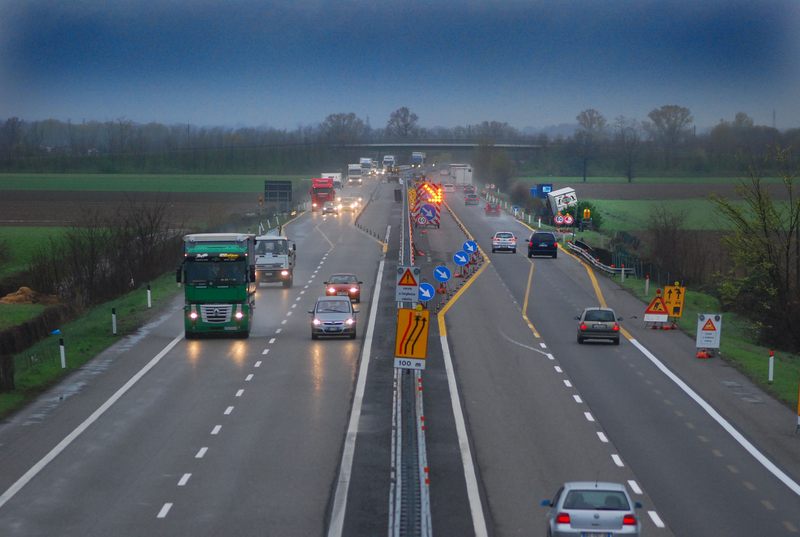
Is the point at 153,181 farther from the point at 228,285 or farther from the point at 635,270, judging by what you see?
the point at 228,285

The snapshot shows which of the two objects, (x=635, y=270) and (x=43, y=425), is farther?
(x=635, y=270)

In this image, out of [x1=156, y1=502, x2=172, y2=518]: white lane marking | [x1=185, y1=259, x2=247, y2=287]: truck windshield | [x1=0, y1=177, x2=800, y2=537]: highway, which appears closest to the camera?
[x1=156, y1=502, x2=172, y2=518]: white lane marking

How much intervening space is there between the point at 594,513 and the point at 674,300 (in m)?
30.1

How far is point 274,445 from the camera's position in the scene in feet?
78.2

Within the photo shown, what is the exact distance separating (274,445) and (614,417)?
8568mm

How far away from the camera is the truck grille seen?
38.8 meters

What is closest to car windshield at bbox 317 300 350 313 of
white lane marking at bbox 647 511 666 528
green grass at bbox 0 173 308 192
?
white lane marking at bbox 647 511 666 528

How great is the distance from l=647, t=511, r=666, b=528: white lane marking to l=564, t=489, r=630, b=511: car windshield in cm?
318

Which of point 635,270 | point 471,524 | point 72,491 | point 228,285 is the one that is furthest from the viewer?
point 635,270

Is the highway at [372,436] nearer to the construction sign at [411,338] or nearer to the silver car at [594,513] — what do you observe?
the construction sign at [411,338]

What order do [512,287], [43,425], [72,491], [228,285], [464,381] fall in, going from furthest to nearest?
[512,287], [228,285], [464,381], [43,425], [72,491]

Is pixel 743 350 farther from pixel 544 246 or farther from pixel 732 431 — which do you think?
pixel 544 246

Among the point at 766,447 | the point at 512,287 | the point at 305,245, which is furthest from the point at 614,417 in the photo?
the point at 305,245

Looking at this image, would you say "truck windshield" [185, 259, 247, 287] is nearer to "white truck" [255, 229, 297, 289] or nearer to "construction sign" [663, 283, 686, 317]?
"construction sign" [663, 283, 686, 317]
